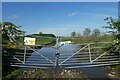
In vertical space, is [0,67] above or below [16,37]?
below

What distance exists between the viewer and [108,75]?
32.1 ft

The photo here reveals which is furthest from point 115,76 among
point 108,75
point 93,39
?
point 93,39

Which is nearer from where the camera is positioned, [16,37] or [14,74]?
[14,74]

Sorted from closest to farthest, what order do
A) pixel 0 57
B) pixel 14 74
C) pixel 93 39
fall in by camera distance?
pixel 14 74, pixel 0 57, pixel 93 39

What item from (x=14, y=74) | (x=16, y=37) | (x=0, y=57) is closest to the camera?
(x=14, y=74)

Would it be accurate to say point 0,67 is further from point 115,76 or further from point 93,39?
point 93,39

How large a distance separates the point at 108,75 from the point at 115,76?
0.49m

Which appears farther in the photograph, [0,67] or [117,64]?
[117,64]

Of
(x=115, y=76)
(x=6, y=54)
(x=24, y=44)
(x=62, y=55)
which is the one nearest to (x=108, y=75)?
(x=115, y=76)

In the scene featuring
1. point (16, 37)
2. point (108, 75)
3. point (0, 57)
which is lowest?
point (108, 75)

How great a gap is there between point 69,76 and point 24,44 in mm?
2329

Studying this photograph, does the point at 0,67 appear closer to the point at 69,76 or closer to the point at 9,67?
the point at 9,67

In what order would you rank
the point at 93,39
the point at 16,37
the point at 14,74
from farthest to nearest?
the point at 93,39 < the point at 16,37 < the point at 14,74

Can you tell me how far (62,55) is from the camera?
10.8 meters
